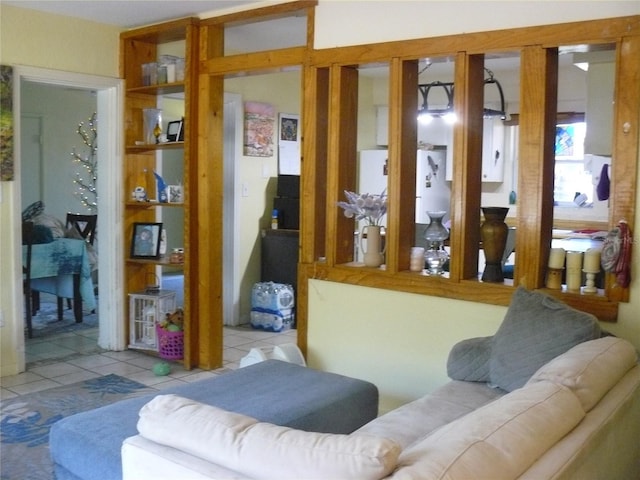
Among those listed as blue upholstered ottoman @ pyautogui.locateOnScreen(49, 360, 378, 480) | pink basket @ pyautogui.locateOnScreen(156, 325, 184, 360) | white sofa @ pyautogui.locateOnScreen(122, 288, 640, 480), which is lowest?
pink basket @ pyautogui.locateOnScreen(156, 325, 184, 360)

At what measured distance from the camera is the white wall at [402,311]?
9.84 feet

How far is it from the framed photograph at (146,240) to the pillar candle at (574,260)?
2.99 meters

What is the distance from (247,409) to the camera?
8.36ft

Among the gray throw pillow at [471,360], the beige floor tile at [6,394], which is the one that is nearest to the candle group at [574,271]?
the gray throw pillow at [471,360]

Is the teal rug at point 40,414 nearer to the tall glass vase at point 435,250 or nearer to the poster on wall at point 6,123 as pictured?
the poster on wall at point 6,123

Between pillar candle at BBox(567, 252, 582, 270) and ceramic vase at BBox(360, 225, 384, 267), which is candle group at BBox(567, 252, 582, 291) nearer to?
pillar candle at BBox(567, 252, 582, 270)

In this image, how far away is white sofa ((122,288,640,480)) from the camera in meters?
1.37

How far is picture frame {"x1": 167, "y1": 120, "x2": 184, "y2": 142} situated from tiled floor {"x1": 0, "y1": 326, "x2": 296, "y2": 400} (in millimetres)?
1547

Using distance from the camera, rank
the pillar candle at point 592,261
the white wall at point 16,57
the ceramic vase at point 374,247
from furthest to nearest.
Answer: the white wall at point 16,57 → the ceramic vase at point 374,247 → the pillar candle at point 592,261

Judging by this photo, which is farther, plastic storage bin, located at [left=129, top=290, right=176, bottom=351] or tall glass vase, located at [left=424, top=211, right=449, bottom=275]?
plastic storage bin, located at [left=129, top=290, right=176, bottom=351]

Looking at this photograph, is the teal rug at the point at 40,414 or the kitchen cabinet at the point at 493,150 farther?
the kitchen cabinet at the point at 493,150

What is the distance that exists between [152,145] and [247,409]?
108 inches

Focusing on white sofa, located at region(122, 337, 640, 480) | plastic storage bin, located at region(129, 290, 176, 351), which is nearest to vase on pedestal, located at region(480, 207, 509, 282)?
white sofa, located at region(122, 337, 640, 480)

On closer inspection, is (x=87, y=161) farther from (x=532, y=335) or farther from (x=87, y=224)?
(x=532, y=335)
